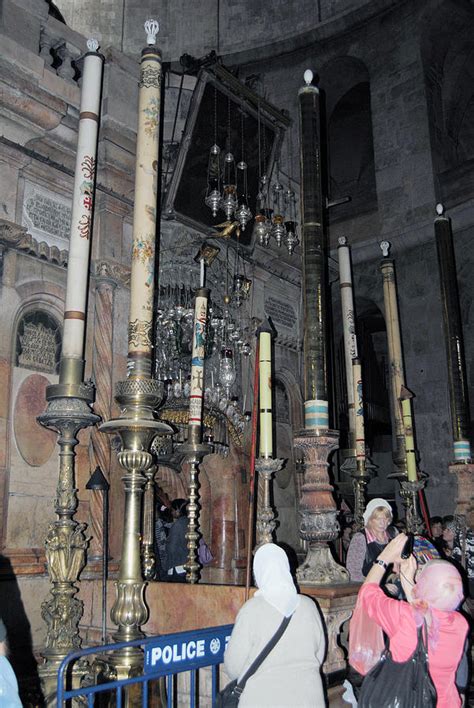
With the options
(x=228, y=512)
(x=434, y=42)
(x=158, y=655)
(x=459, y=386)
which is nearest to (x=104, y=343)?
(x=228, y=512)

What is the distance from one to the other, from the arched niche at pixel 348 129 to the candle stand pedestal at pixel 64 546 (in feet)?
35.9

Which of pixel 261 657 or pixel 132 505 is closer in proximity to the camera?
pixel 261 657

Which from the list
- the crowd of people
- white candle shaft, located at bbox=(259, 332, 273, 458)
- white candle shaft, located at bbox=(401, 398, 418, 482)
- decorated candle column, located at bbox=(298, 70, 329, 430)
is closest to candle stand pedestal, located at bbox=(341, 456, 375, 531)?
white candle shaft, located at bbox=(401, 398, 418, 482)

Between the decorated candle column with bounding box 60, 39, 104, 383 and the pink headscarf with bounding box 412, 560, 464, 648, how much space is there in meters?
3.08

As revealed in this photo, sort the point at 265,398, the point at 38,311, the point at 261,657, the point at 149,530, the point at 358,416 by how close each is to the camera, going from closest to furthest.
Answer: the point at 261,657 < the point at 265,398 < the point at 149,530 < the point at 38,311 < the point at 358,416

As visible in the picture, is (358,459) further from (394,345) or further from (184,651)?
(184,651)

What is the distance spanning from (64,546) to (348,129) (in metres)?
15.8

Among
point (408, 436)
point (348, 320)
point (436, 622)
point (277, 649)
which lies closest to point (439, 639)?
point (436, 622)

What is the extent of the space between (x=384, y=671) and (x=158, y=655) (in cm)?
126

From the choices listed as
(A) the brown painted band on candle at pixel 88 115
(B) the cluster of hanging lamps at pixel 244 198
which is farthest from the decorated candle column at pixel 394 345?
(A) the brown painted band on candle at pixel 88 115

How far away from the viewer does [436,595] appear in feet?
8.17

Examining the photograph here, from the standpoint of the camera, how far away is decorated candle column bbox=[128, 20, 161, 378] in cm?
435

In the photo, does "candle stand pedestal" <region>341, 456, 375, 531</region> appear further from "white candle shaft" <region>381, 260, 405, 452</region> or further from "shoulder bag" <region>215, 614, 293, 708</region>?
"shoulder bag" <region>215, 614, 293, 708</region>

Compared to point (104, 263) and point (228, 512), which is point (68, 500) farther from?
point (228, 512)
